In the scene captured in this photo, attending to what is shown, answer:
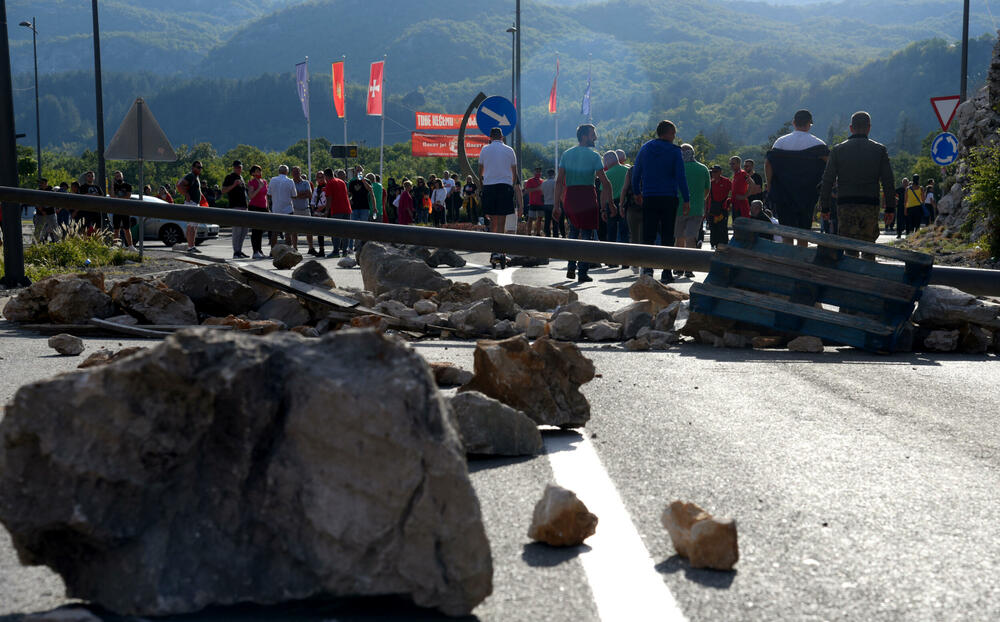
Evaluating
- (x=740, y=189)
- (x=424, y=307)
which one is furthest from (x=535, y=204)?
(x=424, y=307)

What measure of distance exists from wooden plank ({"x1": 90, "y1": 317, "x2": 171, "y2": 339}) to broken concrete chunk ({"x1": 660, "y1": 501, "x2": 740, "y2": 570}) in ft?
17.8

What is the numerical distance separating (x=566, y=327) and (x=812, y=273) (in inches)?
71.3

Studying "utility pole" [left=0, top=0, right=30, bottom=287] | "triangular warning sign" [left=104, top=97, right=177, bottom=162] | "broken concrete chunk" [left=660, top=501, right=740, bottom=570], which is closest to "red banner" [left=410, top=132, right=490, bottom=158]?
"triangular warning sign" [left=104, top=97, right=177, bottom=162]

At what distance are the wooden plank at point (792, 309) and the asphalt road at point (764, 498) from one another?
3.53ft

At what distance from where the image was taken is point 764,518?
121 inches

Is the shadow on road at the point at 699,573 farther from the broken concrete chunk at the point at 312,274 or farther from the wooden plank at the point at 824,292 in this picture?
the broken concrete chunk at the point at 312,274

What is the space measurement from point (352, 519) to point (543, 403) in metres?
2.22

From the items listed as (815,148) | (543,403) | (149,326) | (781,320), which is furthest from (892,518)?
(815,148)

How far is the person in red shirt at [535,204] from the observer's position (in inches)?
945

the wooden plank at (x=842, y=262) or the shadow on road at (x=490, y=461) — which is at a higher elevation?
the wooden plank at (x=842, y=262)

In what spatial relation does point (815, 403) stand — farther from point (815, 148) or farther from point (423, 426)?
point (815, 148)

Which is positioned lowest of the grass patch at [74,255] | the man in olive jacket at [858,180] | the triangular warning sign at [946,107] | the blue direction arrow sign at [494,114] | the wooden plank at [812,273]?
the grass patch at [74,255]

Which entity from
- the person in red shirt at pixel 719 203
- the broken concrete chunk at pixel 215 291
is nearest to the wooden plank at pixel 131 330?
the broken concrete chunk at pixel 215 291

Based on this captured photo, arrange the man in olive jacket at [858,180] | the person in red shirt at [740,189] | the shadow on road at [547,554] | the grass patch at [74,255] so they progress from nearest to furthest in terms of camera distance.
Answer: the shadow on road at [547,554], the man in olive jacket at [858,180], the grass patch at [74,255], the person in red shirt at [740,189]
